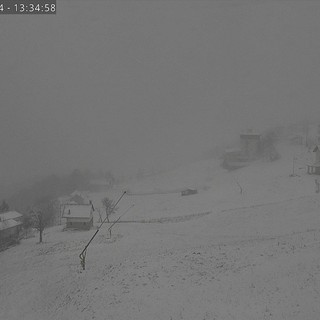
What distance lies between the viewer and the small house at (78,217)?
5628 centimetres

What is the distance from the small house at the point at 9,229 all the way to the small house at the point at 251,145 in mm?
73345

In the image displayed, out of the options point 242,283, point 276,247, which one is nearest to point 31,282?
point 242,283

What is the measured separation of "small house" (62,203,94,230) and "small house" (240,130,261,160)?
67031mm

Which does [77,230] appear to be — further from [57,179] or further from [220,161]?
[57,179]

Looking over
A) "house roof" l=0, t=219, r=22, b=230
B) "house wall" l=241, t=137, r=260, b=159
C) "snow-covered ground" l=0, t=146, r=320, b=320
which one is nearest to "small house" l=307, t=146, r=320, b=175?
"snow-covered ground" l=0, t=146, r=320, b=320

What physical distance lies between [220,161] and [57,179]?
207ft

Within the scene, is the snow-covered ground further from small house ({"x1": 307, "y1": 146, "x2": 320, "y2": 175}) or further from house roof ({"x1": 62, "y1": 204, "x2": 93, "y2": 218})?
small house ({"x1": 307, "y1": 146, "x2": 320, "y2": 175})

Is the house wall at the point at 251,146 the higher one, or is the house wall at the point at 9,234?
the house wall at the point at 251,146

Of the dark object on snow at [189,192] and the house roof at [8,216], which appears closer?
the house roof at [8,216]

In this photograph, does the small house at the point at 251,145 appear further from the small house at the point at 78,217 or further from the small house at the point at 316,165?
the small house at the point at 78,217

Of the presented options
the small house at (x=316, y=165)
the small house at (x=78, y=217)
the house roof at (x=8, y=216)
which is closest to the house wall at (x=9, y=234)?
the house roof at (x=8, y=216)

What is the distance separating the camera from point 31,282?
35.4 meters

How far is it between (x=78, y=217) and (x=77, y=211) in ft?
3.71

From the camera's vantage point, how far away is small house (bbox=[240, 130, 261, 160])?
367 ft
